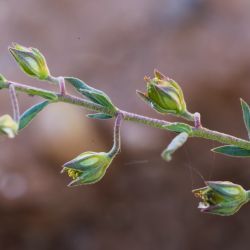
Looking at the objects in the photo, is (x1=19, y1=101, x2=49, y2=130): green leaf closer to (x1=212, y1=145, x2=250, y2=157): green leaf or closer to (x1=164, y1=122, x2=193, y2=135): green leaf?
(x1=164, y1=122, x2=193, y2=135): green leaf

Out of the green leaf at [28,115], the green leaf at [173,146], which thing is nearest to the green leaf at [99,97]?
the green leaf at [28,115]

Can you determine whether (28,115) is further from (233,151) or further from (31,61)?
(233,151)

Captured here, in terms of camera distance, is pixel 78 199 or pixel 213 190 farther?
pixel 78 199

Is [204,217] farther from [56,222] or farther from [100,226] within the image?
[56,222]

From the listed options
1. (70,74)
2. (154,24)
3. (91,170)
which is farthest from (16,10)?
(91,170)

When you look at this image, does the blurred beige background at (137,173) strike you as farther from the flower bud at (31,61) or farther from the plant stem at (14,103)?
the plant stem at (14,103)

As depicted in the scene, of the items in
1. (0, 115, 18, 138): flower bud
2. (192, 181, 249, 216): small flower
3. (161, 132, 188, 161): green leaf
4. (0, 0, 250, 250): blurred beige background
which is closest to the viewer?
(161, 132, 188, 161): green leaf

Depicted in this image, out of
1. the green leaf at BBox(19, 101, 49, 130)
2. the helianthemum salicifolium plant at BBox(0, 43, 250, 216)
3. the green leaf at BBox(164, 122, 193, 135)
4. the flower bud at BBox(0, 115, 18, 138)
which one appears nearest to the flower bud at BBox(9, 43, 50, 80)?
the helianthemum salicifolium plant at BBox(0, 43, 250, 216)
